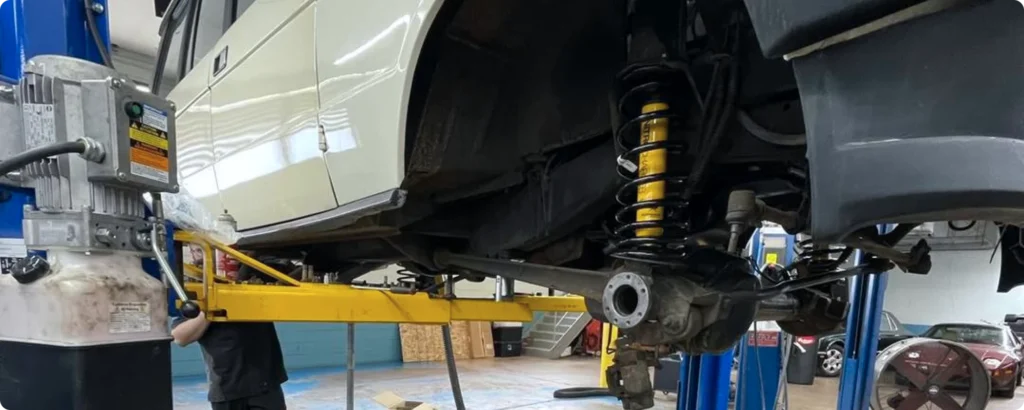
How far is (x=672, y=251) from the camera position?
134 cm

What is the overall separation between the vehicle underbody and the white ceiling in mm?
4209

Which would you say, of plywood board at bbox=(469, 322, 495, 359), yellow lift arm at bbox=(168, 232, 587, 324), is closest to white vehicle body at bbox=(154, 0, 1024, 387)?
yellow lift arm at bbox=(168, 232, 587, 324)

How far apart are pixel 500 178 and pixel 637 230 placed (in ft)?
1.67

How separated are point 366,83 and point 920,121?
3.79 feet

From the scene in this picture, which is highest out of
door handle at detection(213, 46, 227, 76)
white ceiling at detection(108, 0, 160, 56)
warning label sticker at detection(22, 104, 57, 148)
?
white ceiling at detection(108, 0, 160, 56)

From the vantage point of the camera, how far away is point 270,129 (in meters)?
1.96

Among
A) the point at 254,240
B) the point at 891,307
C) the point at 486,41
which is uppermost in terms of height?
the point at 486,41

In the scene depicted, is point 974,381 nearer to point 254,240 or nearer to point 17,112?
point 254,240

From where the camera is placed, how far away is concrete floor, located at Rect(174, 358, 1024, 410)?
5143 mm

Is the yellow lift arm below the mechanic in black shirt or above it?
above

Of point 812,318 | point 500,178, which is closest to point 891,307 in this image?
point 812,318

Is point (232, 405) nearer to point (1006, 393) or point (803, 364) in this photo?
point (803, 364)

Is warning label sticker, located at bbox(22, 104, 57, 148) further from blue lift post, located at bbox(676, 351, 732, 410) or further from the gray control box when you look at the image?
blue lift post, located at bbox(676, 351, 732, 410)

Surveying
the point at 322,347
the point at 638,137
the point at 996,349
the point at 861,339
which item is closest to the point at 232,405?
the point at 638,137
